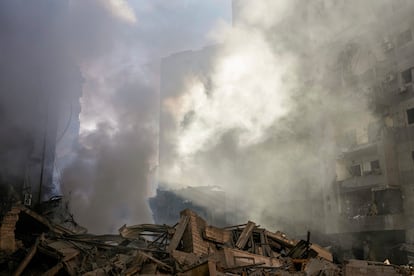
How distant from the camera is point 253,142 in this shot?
34250 millimetres

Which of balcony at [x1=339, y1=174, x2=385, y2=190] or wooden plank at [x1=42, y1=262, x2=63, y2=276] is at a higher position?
balcony at [x1=339, y1=174, x2=385, y2=190]

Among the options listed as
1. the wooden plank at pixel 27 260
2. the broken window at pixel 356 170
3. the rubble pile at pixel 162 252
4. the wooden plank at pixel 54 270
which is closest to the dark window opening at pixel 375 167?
the broken window at pixel 356 170

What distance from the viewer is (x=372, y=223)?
81.0ft

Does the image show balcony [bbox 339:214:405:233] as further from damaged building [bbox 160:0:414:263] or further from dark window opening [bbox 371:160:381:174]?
dark window opening [bbox 371:160:381:174]

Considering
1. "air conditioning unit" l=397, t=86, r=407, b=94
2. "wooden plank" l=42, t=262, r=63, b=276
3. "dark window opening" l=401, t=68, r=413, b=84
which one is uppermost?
"dark window opening" l=401, t=68, r=413, b=84

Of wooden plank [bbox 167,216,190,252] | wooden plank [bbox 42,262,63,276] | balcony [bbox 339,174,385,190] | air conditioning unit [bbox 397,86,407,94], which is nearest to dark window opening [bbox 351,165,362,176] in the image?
balcony [bbox 339,174,385,190]

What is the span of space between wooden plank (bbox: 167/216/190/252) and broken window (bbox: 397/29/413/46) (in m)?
19.2

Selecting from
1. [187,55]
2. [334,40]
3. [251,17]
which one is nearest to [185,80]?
[187,55]

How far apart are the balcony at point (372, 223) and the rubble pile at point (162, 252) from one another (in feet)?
32.3

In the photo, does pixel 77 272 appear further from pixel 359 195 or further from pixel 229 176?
pixel 229 176

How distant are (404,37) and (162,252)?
2153cm

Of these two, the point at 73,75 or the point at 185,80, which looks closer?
the point at 73,75

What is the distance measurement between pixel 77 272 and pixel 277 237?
815 centimetres

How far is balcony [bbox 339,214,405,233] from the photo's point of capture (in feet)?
77.8
